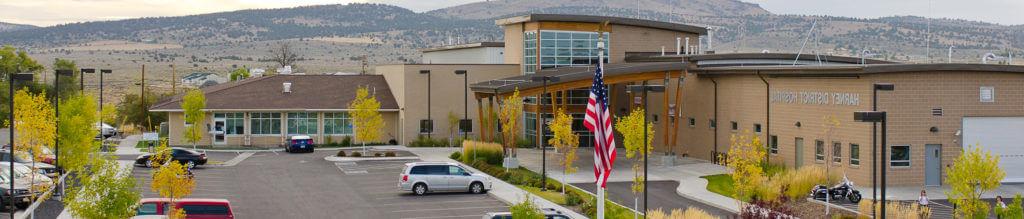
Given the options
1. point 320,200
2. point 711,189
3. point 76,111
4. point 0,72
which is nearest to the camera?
point 320,200

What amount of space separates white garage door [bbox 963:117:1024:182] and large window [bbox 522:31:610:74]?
25.7 meters

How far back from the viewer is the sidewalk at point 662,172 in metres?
40.6

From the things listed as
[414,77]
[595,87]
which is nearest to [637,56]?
[414,77]

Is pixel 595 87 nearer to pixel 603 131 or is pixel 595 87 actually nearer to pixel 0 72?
pixel 603 131

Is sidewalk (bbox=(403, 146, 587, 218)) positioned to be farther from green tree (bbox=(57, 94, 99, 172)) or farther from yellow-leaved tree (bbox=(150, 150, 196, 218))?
green tree (bbox=(57, 94, 99, 172))

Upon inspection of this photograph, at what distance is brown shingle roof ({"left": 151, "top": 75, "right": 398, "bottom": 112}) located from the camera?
68438 millimetres

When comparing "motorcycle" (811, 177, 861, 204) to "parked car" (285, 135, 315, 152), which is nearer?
"motorcycle" (811, 177, 861, 204)

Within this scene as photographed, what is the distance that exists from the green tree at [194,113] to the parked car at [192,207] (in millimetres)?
32404

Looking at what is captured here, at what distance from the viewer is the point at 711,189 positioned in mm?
43031

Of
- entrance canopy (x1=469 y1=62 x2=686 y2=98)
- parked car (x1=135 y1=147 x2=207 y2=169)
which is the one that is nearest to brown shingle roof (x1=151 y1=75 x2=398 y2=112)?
parked car (x1=135 y1=147 x2=207 y2=169)

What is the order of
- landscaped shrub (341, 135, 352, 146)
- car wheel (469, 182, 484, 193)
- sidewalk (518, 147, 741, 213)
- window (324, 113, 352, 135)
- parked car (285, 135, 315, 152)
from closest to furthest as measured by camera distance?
1. sidewalk (518, 147, 741, 213)
2. car wheel (469, 182, 484, 193)
3. parked car (285, 135, 315, 152)
4. landscaped shrub (341, 135, 352, 146)
5. window (324, 113, 352, 135)

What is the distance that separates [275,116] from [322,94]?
366 cm

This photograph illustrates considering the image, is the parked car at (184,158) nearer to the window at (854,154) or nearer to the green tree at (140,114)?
the green tree at (140,114)

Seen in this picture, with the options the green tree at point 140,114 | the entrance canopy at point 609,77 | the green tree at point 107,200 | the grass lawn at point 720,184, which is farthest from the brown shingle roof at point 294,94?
the green tree at point 107,200
